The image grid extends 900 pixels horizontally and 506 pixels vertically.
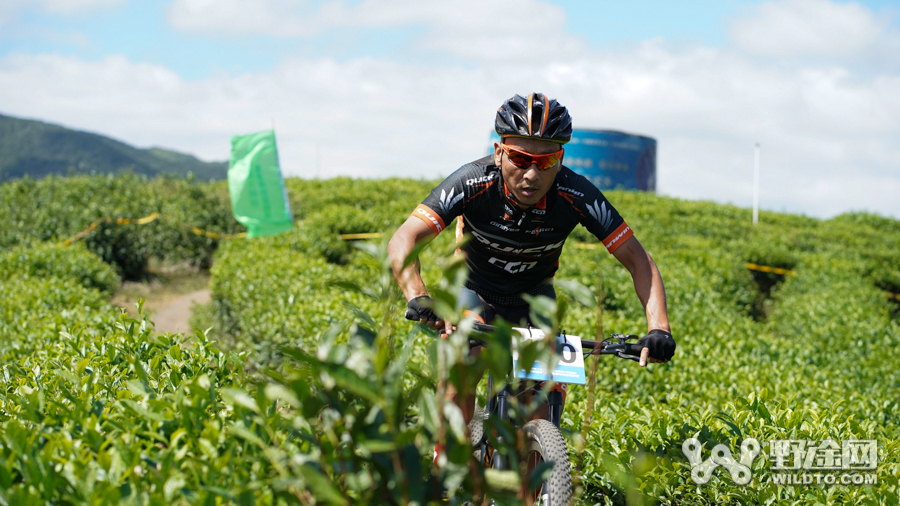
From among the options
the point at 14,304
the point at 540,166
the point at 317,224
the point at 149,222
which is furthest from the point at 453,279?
the point at 149,222

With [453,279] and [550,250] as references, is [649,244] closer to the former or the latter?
[550,250]

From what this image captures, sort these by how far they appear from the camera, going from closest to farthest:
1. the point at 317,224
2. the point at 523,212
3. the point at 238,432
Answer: the point at 238,432, the point at 523,212, the point at 317,224

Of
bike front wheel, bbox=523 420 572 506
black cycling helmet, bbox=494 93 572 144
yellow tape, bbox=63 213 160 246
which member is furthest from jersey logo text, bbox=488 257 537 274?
yellow tape, bbox=63 213 160 246

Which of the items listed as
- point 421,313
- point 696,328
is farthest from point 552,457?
point 696,328

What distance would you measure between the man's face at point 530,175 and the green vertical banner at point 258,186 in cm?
932

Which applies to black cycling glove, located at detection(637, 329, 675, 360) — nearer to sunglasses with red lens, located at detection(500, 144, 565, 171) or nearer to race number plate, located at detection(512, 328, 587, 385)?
race number plate, located at detection(512, 328, 587, 385)

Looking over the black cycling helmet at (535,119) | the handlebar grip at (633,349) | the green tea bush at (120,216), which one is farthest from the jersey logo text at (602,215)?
the green tea bush at (120,216)

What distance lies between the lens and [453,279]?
1.68 m

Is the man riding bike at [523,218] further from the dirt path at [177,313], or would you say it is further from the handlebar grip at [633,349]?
the dirt path at [177,313]

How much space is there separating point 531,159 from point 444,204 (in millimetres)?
522

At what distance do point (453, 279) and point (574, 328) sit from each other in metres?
5.94

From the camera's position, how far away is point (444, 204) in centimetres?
386

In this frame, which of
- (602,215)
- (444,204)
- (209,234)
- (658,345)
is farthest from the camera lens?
(209,234)

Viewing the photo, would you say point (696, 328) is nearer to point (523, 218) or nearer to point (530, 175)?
point (523, 218)
